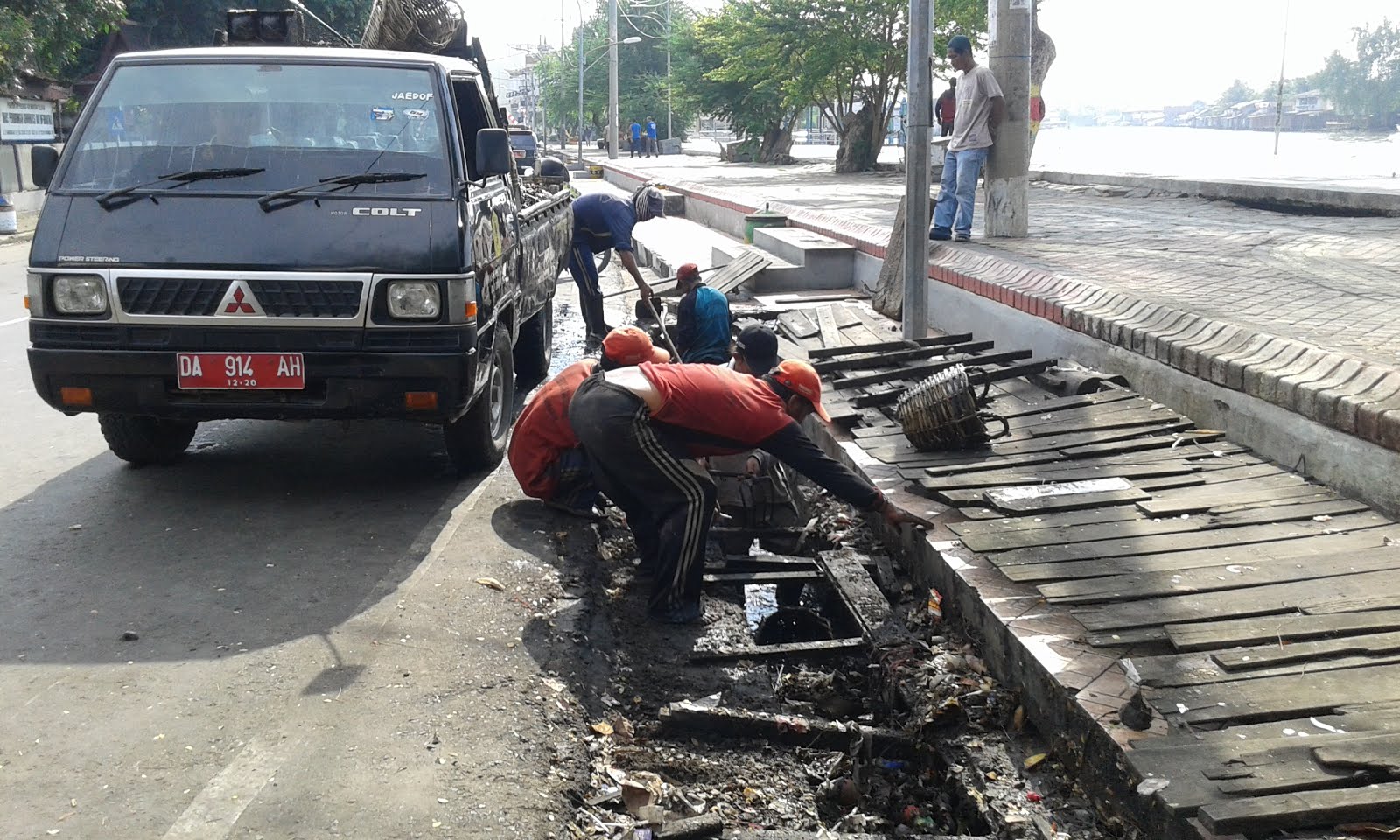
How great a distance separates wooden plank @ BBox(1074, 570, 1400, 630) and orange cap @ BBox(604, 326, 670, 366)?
Result: 8.88 ft

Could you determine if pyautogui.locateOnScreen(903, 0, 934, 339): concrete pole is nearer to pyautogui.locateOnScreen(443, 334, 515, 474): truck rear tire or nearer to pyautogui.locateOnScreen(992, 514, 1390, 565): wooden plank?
→ pyautogui.locateOnScreen(443, 334, 515, 474): truck rear tire

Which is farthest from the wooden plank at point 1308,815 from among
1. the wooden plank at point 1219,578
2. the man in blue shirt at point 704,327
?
the man in blue shirt at point 704,327

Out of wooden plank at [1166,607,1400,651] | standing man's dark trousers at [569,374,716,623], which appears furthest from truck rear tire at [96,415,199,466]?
wooden plank at [1166,607,1400,651]

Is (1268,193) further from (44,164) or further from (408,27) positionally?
(44,164)

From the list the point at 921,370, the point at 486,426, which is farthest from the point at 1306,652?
the point at 486,426

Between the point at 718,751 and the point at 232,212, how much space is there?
319cm

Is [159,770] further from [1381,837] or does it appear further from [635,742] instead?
[1381,837]

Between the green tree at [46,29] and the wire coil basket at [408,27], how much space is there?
13.5 meters

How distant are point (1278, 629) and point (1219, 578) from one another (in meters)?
0.43

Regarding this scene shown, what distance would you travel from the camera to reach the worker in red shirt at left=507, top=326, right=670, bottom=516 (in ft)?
18.5

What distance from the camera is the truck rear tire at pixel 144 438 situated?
587cm

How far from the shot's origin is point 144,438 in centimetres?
597

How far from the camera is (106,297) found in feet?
16.6

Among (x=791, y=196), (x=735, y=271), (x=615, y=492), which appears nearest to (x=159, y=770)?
(x=615, y=492)
